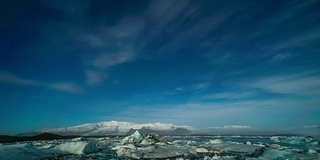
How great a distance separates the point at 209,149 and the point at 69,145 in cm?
1218

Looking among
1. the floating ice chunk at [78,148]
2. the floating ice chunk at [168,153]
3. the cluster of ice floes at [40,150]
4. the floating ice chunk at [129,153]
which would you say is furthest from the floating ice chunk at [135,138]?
the floating ice chunk at [129,153]

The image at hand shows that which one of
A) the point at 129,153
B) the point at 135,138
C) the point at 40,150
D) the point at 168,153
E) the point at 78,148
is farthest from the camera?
the point at 135,138

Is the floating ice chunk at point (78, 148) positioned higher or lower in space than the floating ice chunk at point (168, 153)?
higher

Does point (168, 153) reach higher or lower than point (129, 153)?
lower

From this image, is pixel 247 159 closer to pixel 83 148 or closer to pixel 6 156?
pixel 83 148

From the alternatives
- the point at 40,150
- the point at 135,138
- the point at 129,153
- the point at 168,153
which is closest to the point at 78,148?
the point at 40,150

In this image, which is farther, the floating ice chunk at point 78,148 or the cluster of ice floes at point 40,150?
the floating ice chunk at point 78,148

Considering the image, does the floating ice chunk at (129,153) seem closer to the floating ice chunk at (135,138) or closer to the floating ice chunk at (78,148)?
the floating ice chunk at (78,148)

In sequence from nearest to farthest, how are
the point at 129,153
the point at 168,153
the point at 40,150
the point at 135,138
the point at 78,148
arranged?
1. the point at 129,153
2. the point at 168,153
3. the point at 40,150
4. the point at 78,148
5. the point at 135,138

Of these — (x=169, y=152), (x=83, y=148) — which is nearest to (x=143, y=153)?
(x=169, y=152)

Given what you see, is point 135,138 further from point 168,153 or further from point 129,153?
point 129,153

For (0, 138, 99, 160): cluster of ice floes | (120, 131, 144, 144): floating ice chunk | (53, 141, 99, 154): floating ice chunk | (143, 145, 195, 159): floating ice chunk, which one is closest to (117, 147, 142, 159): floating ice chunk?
(143, 145, 195, 159): floating ice chunk

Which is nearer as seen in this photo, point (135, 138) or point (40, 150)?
point (40, 150)

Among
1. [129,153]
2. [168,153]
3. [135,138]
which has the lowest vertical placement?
[168,153]
